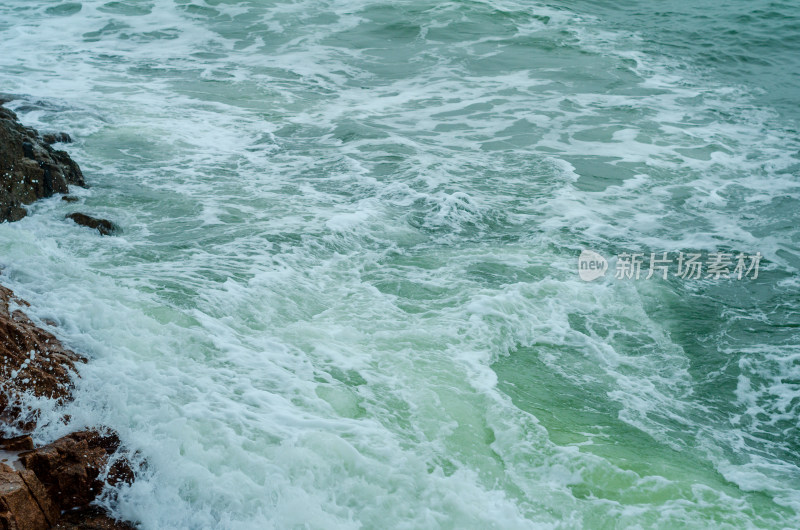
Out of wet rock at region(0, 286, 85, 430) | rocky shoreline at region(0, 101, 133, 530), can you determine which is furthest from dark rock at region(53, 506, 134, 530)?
wet rock at region(0, 286, 85, 430)

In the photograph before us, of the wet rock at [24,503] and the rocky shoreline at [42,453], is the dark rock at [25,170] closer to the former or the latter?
the rocky shoreline at [42,453]

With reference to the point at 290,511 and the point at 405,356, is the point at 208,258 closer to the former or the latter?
the point at 405,356

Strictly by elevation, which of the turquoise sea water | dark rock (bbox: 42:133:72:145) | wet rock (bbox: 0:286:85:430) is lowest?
the turquoise sea water

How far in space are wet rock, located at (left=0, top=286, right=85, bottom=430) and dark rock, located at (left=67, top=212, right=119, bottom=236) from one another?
7.70 ft

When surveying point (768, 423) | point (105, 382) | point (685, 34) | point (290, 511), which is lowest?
point (768, 423)

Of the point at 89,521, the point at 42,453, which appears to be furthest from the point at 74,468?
the point at 89,521

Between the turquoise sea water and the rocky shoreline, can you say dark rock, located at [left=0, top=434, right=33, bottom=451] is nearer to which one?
the rocky shoreline

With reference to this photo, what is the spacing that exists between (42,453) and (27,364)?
0.71 m

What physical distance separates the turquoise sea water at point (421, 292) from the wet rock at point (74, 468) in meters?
0.15

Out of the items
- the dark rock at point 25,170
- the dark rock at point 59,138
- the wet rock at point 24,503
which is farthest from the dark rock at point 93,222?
the wet rock at point 24,503

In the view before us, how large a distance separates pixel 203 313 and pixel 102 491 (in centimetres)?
203

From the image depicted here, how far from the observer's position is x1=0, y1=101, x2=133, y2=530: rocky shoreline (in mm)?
3273

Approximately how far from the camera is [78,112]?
10.1 meters

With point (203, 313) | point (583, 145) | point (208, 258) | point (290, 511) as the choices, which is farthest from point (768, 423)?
point (583, 145)
